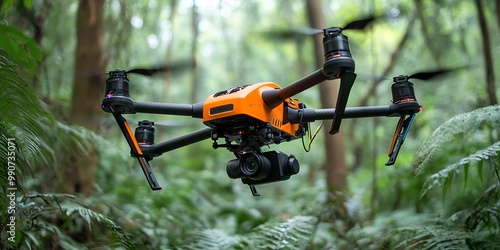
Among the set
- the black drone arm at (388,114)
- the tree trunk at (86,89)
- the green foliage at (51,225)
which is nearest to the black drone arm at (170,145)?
the green foliage at (51,225)

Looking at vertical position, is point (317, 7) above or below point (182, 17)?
below

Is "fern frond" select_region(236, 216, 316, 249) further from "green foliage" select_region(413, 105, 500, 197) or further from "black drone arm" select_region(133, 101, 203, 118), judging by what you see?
"black drone arm" select_region(133, 101, 203, 118)

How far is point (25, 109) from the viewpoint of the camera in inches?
104

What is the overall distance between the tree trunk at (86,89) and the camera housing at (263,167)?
9.05 ft

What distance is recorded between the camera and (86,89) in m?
4.85

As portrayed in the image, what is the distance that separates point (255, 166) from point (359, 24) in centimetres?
87

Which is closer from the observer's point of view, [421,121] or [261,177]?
[261,177]

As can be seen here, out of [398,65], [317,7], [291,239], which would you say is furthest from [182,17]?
[291,239]

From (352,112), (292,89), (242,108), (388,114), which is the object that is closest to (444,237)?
(388,114)

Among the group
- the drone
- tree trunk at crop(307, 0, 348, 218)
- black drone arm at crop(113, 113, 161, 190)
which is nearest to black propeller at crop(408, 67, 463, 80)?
the drone

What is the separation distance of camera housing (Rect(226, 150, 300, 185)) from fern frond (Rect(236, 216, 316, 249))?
3.77 ft

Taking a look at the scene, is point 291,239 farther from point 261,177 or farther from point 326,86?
point 326,86

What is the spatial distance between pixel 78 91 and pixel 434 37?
634cm

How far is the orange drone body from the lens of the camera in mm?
2195
